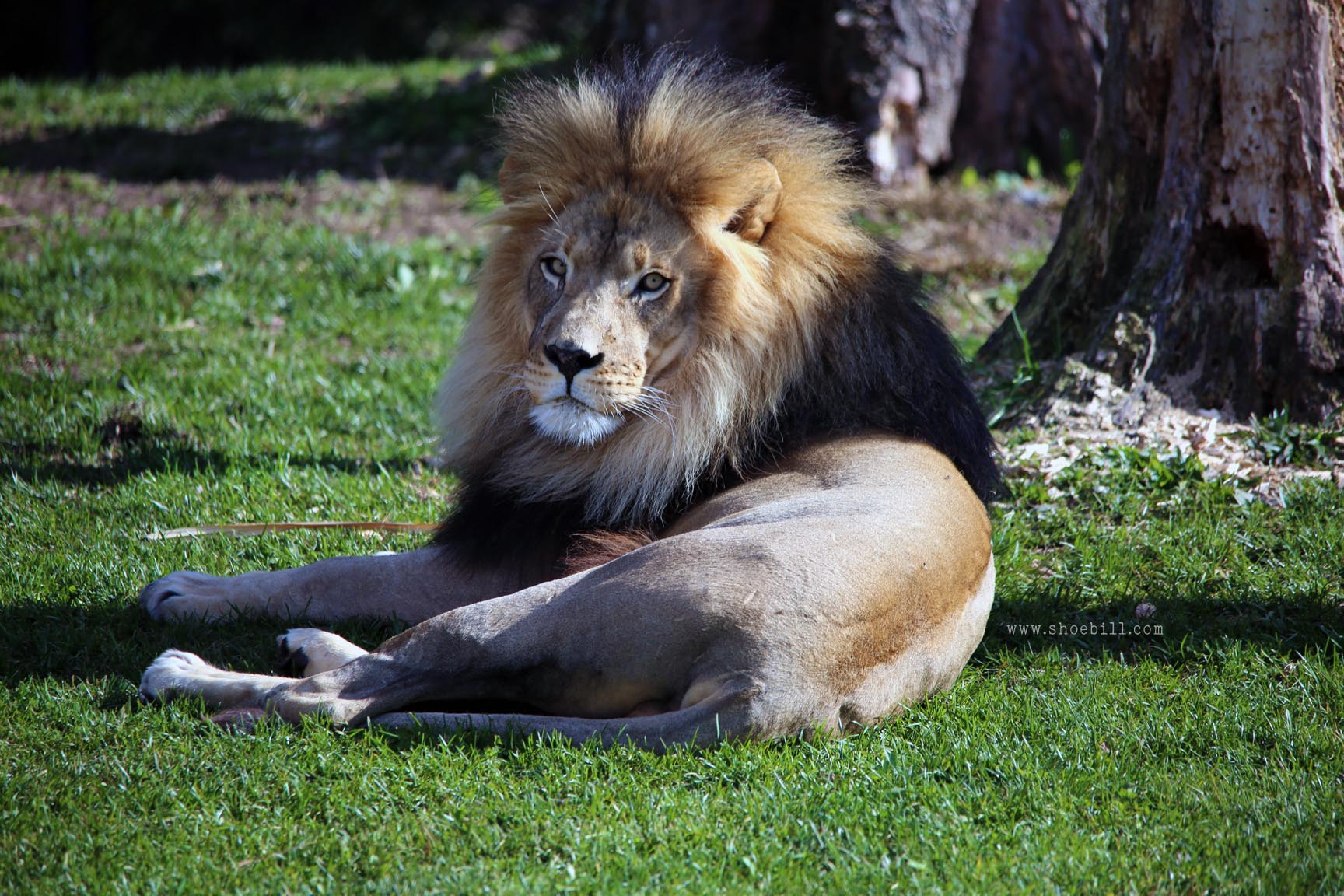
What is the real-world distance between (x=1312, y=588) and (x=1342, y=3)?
88.8 inches

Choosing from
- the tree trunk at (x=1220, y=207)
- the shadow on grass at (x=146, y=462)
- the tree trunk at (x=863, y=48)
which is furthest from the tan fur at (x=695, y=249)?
the tree trunk at (x=863, y=48)

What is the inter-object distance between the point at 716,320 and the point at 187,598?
1830mm

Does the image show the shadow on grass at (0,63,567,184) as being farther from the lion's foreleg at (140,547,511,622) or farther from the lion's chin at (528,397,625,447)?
the lion's chin at (528,397,625,447)

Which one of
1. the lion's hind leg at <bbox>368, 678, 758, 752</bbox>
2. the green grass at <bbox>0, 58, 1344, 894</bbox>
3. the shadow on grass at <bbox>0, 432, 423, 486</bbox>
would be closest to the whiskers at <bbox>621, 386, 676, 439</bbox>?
A: the lion's hind leg at <bbox>368, 678, 758, 752</bbox>

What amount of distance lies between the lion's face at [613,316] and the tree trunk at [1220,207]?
240 centimetres

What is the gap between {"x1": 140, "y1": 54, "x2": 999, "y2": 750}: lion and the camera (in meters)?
2.93

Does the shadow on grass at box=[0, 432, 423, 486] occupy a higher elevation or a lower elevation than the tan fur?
lower

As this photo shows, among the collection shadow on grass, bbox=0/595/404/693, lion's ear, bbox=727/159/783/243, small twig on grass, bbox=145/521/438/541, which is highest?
lion's ear, bbox=727/159/783/243

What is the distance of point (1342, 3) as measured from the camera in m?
4.62

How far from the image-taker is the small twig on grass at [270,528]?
14.5ft

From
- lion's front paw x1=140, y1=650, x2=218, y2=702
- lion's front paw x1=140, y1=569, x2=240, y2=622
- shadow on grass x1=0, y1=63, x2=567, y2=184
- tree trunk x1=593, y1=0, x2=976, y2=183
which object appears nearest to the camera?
lion's front paw x1=140, y1=650, x2=218, y2=702

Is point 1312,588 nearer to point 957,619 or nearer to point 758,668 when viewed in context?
point 957,619

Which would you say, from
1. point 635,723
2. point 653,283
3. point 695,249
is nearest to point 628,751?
point 635,723

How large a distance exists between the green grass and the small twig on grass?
84 millimetres
